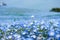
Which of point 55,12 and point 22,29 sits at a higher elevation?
point 55,12

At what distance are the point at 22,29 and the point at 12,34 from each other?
0.38 feet

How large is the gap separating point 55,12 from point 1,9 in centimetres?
57

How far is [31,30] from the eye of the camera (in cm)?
169

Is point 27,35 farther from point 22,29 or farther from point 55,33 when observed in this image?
point 55,33

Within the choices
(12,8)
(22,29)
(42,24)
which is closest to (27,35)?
(22,29)

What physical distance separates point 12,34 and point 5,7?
0.29m

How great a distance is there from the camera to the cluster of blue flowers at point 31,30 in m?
1.65

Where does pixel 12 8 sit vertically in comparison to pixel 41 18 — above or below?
above

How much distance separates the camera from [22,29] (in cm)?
168

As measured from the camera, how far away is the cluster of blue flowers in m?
1.65

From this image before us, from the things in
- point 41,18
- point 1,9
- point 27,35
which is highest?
point 1,9

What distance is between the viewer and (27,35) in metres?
1.67

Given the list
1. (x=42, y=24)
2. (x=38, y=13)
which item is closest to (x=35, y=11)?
(x=38, y=13)

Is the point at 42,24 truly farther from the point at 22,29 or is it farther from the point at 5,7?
the point at 5,7
